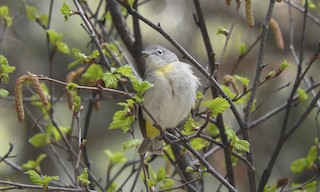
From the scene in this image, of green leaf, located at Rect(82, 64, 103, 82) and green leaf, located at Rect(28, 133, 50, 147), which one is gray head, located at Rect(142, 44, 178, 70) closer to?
green leaf, located at Rect(82, 64, 103, 82)

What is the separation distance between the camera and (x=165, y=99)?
9.48 feet

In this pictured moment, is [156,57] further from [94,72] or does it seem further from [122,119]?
[122,119]

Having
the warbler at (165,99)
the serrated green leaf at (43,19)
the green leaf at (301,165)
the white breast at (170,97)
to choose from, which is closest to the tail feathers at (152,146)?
the warbler at (165,99)

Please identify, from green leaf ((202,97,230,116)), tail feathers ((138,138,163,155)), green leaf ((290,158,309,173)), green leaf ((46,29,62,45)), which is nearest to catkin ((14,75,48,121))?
green leaf ((202,97,230,116))

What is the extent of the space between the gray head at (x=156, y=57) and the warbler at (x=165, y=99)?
8cm

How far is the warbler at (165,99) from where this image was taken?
290 centimetres

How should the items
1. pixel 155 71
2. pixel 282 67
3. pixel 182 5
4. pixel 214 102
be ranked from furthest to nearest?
1. pixel 182 5
2. pixel 155 71
3. pixel 282 67
4. pixel 214 102

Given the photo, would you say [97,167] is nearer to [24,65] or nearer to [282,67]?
[24,65]

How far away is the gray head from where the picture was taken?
319 centimetres

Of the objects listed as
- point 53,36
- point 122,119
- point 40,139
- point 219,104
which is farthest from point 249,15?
point 40,139

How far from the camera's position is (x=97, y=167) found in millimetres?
6090

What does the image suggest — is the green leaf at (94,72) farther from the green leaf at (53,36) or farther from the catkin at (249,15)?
the catkin at (249,15)

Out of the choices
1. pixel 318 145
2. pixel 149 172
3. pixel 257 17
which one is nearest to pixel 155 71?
pixel 149 172

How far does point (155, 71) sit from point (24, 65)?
331cm
